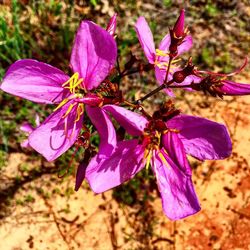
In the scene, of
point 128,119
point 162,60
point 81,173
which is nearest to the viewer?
point 128,119

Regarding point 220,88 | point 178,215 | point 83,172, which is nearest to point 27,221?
point 83,172

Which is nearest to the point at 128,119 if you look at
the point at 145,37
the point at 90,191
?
the point at 145,37

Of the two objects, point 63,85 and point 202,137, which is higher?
point 63,85

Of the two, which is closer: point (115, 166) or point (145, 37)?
point (115, 166)

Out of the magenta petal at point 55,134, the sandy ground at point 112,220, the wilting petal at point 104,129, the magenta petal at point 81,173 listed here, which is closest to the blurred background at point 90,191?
the sandy ground at point 112,220

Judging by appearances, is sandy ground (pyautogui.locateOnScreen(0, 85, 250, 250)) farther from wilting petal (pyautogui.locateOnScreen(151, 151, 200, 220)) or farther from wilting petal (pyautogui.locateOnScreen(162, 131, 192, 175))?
wilting petal (pyautogui.locateOnScreen(162, 131, 192, 175))

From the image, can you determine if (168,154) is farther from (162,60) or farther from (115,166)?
(162,60)
